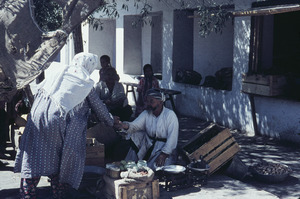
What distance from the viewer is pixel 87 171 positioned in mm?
5941

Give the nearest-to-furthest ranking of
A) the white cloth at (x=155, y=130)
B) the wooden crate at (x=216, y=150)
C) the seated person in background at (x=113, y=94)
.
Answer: the white cloth at (x=155, y=130), the wooden crate at (x=216, y=150), the seated person in background at (x=113, y=94)

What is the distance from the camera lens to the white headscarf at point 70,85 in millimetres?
5078

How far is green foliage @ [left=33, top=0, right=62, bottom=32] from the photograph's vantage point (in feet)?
29.5

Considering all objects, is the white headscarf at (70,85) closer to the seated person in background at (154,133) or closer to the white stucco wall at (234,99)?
the seated person in background at (154,133)

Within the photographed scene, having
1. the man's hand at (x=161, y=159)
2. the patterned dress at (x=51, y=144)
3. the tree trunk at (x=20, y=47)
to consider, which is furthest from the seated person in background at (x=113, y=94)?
Answer: the patterned dress at (x=51, y=144)

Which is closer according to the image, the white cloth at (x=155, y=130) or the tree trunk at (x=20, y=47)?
the tree trunk at (x=20, y=47)

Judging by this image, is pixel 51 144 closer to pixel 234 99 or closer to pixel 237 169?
pixel 237 169

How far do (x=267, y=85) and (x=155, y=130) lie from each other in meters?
3.48

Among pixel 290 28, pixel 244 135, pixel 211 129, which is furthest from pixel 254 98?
pixel 211 129

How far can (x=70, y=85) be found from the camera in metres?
5.11

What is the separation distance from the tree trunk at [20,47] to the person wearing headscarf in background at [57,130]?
548mm

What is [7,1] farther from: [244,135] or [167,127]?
[244,135]

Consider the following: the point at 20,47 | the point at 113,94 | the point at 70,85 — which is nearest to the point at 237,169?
the point at 113,94

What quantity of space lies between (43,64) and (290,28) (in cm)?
680
